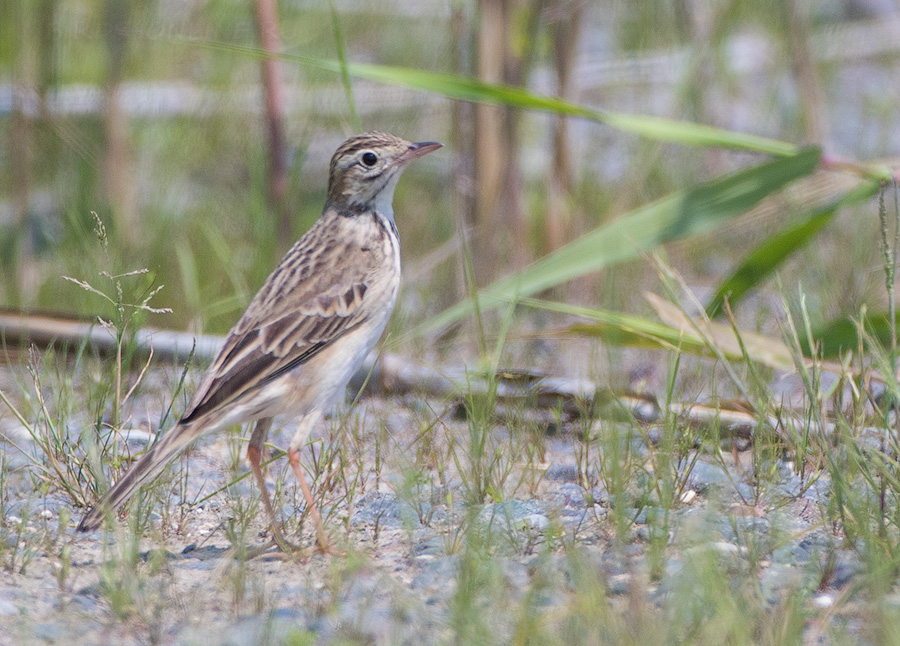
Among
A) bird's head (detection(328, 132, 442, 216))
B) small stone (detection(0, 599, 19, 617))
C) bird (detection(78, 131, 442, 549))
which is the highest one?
bird's head (detection(328, 132, 442, 216))

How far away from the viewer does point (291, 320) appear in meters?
3.97

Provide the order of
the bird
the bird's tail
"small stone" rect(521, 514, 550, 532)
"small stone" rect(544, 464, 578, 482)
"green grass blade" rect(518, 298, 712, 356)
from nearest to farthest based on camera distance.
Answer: the bird's tail → "small stone" rect(521, 514, 550, 532) → the bird → "small stone" rect(544, 464, 578, 482) → "green grass blade" rect(518, 298, 712, 356)

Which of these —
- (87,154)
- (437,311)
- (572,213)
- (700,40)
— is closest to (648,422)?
(437,311)

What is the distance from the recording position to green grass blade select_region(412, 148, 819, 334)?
5020 mm

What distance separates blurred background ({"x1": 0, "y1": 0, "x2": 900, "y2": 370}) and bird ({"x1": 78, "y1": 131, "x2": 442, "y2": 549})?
0.37 meters

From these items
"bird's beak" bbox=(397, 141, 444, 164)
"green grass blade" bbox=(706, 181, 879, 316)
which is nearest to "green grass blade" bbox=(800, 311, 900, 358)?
"green grass blade" bbox=(706, 181, 879, 316)

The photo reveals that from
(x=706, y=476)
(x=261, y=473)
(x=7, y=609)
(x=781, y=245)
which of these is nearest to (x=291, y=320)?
(x=261, y=473)

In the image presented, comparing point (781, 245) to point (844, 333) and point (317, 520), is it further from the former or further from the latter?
point (317, 520)

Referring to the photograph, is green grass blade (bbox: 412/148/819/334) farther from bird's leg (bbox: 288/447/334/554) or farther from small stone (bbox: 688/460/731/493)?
bird's leg (bbox: 288/447/334/554)

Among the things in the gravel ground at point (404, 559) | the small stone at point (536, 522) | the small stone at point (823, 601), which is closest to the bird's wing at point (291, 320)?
the gravel ground at point (404, 559)

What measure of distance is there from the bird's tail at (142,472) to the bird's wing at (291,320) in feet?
0.26

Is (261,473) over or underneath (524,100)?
underneath

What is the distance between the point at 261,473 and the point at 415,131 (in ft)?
19.5

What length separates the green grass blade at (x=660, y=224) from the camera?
502 cm
